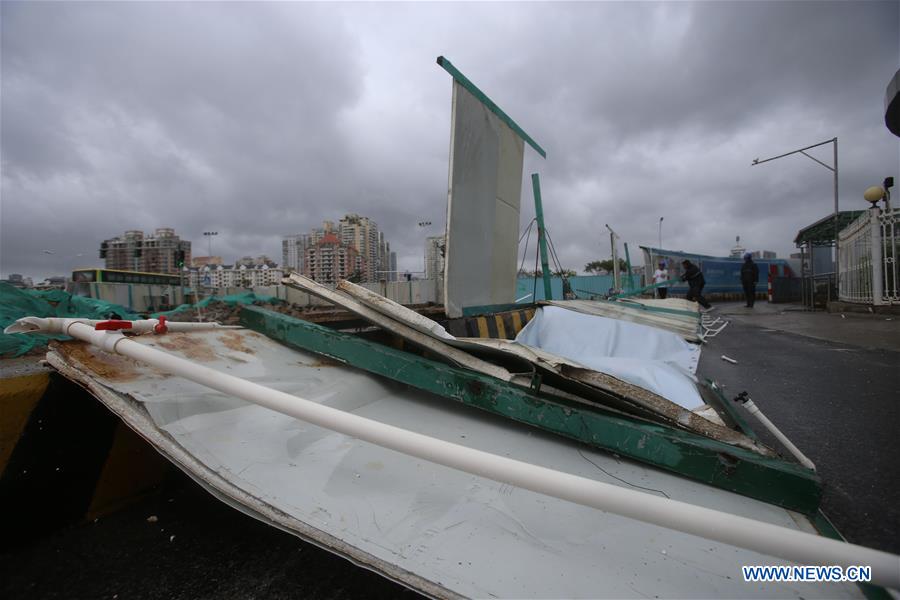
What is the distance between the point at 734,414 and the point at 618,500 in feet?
6.18

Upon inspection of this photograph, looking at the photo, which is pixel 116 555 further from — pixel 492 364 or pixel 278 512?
pixel 492 364

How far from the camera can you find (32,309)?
238 centimetres

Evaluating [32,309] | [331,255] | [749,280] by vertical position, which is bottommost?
[32,309]

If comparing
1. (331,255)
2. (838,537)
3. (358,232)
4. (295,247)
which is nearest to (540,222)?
(838,537)

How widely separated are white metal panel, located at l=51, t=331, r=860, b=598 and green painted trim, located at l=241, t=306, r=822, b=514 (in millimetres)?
69

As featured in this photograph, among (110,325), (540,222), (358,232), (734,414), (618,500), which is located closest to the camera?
(618,500)

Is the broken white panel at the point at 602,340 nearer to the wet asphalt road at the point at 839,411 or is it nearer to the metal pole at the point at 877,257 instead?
the wet asphalt road at the point at 839,411

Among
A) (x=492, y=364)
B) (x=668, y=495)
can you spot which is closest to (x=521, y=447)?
(x=492, y=364)

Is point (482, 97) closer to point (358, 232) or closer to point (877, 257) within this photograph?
point (877, 257)

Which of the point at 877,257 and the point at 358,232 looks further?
the point at 358,232

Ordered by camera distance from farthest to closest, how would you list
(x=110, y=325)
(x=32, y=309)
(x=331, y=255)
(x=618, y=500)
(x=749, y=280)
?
(x=331, y=255)
(x=749, y=280)
(x=32, y=309)
(x=110, y=325)
(x=618, y=500)

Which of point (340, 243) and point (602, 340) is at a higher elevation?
point (340, 243)

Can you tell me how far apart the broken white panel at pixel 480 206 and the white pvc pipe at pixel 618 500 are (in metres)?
2.32

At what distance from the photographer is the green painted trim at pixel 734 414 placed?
5.96 feet
